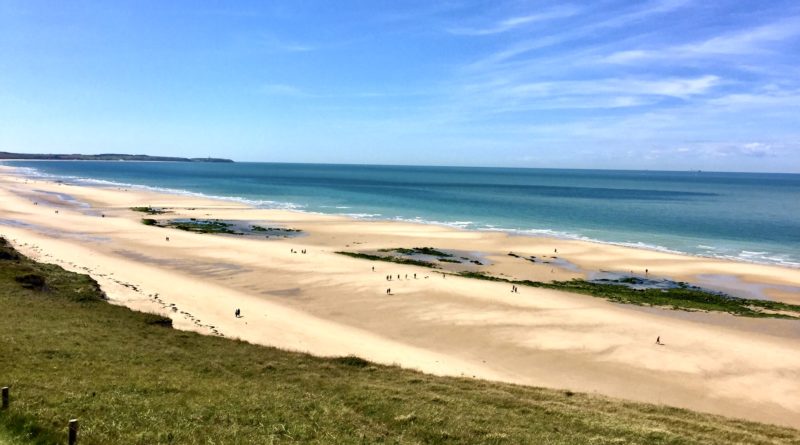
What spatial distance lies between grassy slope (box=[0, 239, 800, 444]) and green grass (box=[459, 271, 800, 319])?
18459mm

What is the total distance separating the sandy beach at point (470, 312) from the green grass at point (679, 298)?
1.72 m

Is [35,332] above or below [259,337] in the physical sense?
above

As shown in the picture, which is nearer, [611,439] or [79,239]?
[611,439]

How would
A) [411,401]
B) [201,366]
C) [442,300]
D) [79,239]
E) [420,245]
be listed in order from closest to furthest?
[411,401]
[201,366]
[442,300]
[79,239]
[420,245]

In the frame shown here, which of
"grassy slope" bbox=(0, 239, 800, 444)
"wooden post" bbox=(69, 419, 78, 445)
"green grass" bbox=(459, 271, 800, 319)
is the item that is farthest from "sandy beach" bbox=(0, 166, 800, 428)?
"wooden post" bbox=(69, 419, 78, 445)

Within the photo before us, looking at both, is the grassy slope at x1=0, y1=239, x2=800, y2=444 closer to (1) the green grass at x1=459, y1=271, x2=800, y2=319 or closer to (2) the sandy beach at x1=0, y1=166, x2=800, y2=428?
(2) the sandy beach at x1=0, y1=166, x2=800, y2=428

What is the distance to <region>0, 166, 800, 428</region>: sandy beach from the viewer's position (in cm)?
2034

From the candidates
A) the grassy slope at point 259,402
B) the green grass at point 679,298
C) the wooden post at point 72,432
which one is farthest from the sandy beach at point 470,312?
the wooden post at point 72,432

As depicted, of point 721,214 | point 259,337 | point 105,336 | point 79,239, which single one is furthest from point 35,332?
point 721,214

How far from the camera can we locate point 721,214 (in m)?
85.4

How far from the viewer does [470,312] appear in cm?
2803

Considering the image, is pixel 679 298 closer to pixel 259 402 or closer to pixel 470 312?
pixel 470 312

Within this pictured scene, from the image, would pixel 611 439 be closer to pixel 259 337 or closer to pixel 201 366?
pixel 201 366

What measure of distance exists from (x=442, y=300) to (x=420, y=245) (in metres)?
21.3
